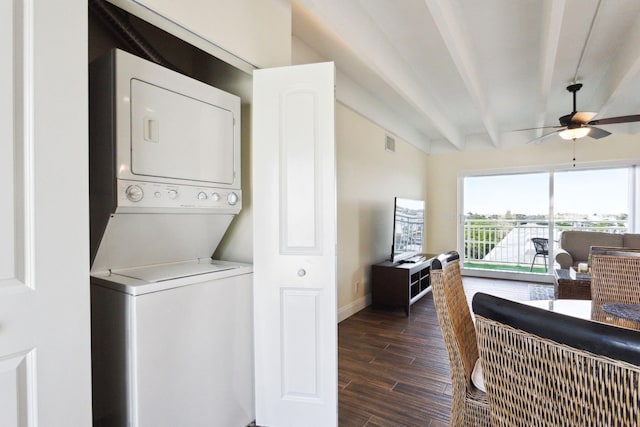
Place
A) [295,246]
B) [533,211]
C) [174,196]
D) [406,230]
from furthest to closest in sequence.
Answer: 1. [533,211]
2. [406,230]
3. [295,246]
4. [174,196]

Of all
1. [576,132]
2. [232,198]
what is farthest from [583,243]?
[232,198]

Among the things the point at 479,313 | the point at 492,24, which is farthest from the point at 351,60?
the point at 479,313

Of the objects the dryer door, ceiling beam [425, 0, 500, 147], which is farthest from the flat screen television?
the dryer door

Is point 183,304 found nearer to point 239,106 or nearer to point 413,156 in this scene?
point 239,106

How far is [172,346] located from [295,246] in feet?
2.32

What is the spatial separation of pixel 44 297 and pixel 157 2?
116 cm

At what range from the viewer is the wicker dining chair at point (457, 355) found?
1.25 m

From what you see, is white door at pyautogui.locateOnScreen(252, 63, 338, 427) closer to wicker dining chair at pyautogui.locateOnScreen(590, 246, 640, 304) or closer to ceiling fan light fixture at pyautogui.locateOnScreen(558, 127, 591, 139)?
wicker dining chair at pyautogui.locateOnScreen(590, 246, 640, 304)

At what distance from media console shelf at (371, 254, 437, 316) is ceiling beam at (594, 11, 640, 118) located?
2503 mm

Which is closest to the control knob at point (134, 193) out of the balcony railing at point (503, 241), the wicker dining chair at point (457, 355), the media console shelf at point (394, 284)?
the wicker dining chair at point (457, 355)

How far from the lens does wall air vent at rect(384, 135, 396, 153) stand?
475 cm

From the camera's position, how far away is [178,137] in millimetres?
1613

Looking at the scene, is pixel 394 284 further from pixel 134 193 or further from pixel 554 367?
pixel 554 367

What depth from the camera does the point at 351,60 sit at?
10.5ft
